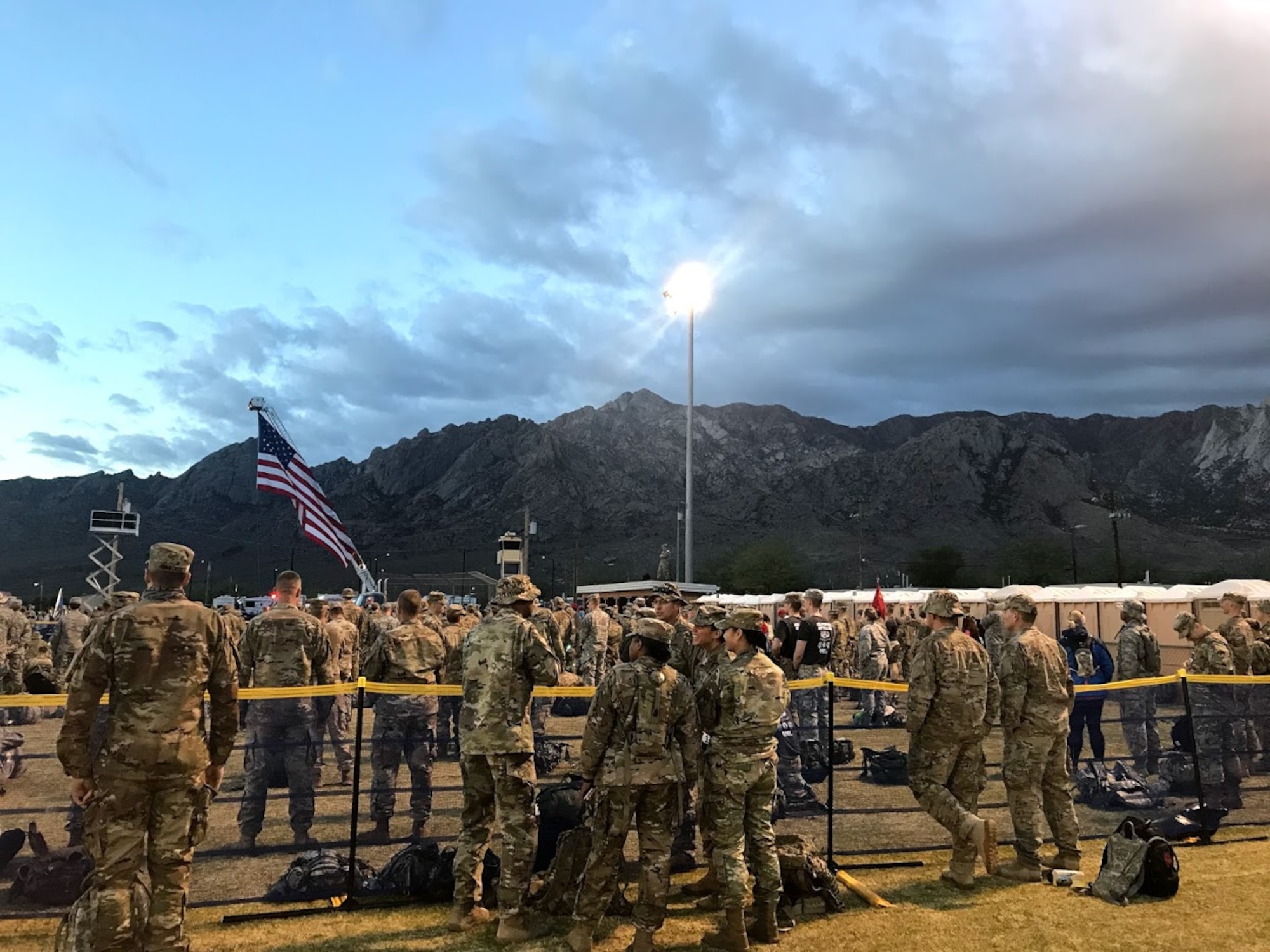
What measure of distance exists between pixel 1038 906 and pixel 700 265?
24.2 m

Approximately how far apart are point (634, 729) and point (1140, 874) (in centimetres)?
423

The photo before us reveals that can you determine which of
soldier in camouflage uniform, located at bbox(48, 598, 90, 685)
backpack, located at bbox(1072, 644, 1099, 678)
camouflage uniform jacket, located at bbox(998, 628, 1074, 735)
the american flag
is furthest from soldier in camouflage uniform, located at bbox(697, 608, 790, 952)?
the american flag

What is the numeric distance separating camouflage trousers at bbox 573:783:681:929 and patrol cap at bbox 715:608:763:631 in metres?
1.18

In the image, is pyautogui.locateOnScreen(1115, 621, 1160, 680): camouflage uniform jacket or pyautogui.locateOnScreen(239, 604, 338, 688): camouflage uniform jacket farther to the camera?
pyautogui.locateOnScreen(1115, 621, 1160, 680): camouflage uniform jacket

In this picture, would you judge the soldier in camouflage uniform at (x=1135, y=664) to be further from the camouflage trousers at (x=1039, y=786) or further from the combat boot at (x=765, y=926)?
the combat boot at (x=765, y=926)

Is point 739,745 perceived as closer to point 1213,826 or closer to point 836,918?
point 836,918

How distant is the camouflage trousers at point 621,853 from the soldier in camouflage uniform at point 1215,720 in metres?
6.34

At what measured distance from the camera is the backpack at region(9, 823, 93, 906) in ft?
18.8

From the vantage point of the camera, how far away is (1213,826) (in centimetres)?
793

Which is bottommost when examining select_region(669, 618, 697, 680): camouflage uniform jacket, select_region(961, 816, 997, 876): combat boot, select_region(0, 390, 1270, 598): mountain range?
select_region(961, 816, 997, 876): combat boot

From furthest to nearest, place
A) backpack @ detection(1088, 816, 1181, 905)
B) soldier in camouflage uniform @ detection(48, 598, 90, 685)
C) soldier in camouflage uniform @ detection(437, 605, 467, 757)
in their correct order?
soldier in camouflage uniform @ detection(48, 598, 90, 685), soldier in camouflage uniform @ detection(437, 605, 467, 757), backpack @ detection(1088, 816, 1181, 905)

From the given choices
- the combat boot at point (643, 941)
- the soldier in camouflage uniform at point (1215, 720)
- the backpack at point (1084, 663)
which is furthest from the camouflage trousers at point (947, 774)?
the backpack at point (1084, 663)

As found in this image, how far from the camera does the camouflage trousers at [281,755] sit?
728 centimetres

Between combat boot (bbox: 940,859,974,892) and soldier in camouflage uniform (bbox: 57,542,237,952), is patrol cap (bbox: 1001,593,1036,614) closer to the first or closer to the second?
combat boot (bbox: 940,859,974,892)
